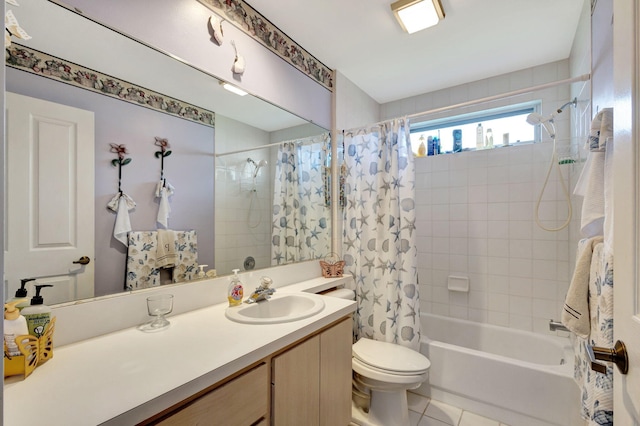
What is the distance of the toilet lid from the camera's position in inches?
61.9

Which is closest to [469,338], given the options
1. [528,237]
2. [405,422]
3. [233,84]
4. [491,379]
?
[491,379]

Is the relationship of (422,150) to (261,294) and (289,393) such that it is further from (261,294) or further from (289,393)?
(289,393)

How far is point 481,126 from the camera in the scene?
2.51 meters

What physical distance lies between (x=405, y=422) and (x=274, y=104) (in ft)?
6.85

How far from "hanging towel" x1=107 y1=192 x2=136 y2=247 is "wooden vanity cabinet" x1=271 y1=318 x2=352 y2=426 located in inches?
30.8

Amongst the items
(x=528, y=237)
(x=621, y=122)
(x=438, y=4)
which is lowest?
(x=528, y=237)

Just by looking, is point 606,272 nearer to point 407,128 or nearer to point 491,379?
point 491,379

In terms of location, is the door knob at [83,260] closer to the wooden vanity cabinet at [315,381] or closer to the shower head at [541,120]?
the wooden vanity cabinet at [315,381]

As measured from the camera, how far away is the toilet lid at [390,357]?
5.16ft

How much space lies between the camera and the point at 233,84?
1.55 meters

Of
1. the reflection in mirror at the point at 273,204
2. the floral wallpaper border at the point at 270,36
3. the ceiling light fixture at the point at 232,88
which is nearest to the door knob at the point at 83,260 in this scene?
the reflection in mirror at the point at 273,204

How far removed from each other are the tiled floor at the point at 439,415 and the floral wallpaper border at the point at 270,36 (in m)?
2.45

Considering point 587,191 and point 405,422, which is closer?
point 587,191

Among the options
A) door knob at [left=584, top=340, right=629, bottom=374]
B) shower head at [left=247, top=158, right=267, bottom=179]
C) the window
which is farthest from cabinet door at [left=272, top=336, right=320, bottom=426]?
the window
